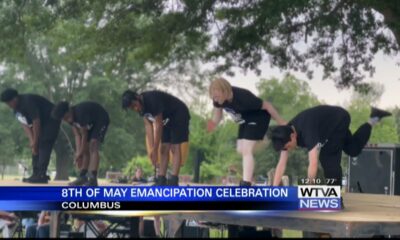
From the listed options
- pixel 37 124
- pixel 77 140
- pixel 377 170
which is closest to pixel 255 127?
pixel 77 140

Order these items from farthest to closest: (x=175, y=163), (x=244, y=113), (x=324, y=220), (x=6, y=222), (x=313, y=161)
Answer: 1. (x=6, y=222)
2. (x=175, y=163)
3. (x=244, y=113)
4. (x=313, y=161)
5. (x=324, y=220)

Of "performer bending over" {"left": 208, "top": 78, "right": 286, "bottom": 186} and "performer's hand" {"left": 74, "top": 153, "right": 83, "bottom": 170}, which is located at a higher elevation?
"performer bending over" {"left": 208, "top": 78, "right": 286, "bottom": 186}

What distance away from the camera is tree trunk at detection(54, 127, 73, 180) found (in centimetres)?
1149

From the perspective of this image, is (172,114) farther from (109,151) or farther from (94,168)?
(109,151)

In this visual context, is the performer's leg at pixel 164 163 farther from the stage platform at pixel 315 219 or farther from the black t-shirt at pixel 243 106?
the stage platform at pixel 315 219

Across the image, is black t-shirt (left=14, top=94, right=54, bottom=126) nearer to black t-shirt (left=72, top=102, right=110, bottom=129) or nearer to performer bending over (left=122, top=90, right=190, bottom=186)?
black t-shirt (left=72, top=102, right=110, bottom=129)

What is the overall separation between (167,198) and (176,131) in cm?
260

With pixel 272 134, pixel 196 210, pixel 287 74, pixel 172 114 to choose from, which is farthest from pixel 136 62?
pixel 196 210

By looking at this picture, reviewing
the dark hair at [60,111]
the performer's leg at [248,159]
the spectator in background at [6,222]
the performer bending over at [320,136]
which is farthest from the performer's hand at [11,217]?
the performer bending over at [320,136]

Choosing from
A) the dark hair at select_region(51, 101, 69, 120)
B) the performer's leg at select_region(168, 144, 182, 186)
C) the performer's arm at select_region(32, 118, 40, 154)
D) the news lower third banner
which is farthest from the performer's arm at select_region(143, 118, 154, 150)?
the news lower third banner

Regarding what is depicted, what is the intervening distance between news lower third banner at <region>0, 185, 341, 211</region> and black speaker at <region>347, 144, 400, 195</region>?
7417 mm

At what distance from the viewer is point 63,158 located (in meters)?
11.7

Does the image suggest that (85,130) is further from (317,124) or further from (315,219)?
(315,219)

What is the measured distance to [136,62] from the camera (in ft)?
47.5
